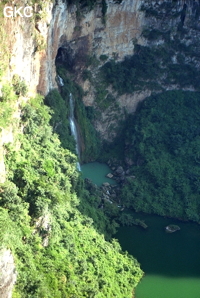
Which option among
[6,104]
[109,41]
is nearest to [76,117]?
[109,41]

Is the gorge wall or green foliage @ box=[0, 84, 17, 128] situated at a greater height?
the gorge wall

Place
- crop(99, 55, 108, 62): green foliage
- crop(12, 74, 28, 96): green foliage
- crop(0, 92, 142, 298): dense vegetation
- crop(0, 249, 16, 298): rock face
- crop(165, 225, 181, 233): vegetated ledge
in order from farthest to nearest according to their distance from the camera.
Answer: crop(99, 55, 108, 62): green foliage < crop(165, 225, 181, 233): vegetated ledge < crop(12, 74, 28, 96): green foliage < crop(0, 92, 142, 298): dense vegetation < crop(0, 249, 16, 298): rock face

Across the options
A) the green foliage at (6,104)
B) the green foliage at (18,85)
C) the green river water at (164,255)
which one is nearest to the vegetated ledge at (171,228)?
the green river water at (164,255)

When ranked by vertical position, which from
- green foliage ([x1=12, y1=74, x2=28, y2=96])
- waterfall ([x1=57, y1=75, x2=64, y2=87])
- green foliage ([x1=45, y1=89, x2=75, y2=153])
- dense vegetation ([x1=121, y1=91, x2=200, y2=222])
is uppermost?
green foliage ([x1=12, y1=74, x2=28, y2=96])

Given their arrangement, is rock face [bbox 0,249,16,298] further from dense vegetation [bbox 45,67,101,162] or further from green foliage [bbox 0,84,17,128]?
dense vegetation [bbox 45,67,101,162]

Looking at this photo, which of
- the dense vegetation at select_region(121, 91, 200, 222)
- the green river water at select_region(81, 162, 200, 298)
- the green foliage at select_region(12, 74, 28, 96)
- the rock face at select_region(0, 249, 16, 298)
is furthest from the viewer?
the dense vegetation at select_region(121, 91, 200, 222)

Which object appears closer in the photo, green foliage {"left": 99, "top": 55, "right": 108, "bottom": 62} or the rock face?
the rock face

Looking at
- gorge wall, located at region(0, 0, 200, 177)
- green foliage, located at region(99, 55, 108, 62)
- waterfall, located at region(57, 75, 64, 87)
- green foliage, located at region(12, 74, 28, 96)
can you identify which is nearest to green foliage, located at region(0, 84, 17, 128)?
green foliage, located at region(12, 74, 28, 96)
